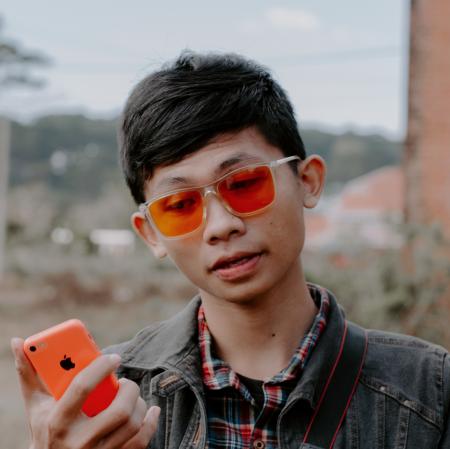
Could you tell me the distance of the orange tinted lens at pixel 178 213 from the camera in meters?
1.75

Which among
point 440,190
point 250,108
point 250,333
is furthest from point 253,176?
point 440,190

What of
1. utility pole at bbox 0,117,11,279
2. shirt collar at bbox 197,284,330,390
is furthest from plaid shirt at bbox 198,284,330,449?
utility pole at bbox 0,117,11,279

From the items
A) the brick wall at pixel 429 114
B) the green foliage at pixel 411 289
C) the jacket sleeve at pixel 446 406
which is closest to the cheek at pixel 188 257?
the jacket sleeve at pixel 446 406

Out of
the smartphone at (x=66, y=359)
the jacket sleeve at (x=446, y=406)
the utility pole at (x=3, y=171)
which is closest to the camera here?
the smartphone at (x=66, y=359)

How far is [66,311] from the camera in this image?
58.0 ft

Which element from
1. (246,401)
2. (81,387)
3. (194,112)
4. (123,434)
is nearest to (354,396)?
(246,401)

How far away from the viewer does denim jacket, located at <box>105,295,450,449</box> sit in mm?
1639

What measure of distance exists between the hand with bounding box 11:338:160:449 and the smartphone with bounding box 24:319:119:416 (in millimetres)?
28

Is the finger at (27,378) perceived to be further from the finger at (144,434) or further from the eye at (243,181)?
the eye at (243,181)

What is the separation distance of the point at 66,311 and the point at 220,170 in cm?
1667

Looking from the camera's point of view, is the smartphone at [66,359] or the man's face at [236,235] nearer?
the smartphone at [66,359]

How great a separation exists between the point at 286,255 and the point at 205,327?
0.36 metres

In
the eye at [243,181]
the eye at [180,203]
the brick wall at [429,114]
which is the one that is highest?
the eye at [243,181]

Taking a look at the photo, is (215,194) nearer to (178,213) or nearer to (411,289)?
(178,213)
